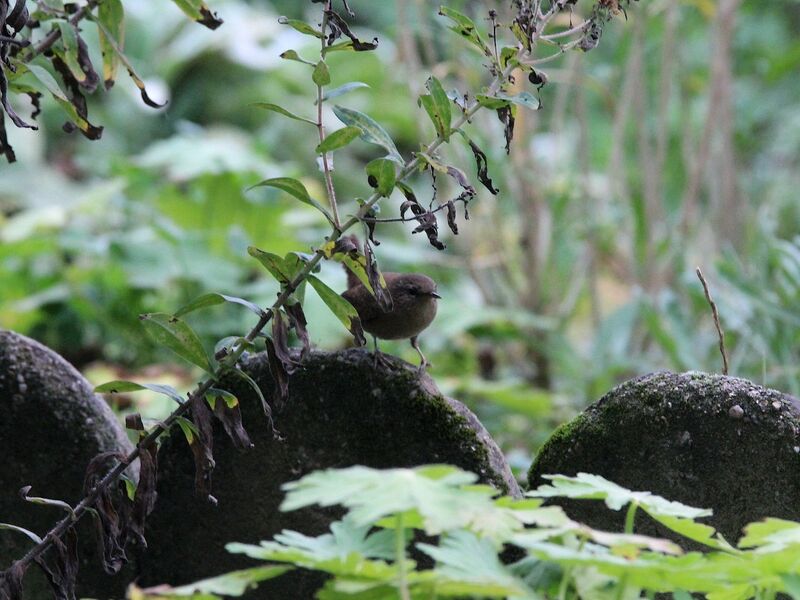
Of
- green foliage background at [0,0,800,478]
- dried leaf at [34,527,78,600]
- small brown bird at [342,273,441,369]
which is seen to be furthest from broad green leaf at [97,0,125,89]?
green foliage background at [0,0,800,478]

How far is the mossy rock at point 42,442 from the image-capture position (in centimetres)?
179

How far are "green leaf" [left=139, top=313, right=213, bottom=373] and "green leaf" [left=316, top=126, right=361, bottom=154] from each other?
1.07 ft

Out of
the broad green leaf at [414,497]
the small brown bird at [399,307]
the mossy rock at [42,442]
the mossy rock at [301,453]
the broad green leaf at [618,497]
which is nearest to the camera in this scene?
the broad green leaf at [414,497]

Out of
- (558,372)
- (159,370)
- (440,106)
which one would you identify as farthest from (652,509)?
(558,372)

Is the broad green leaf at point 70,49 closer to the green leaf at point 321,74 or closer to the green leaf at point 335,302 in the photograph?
the green leaf at point 321,74

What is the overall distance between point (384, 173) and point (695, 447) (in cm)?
62

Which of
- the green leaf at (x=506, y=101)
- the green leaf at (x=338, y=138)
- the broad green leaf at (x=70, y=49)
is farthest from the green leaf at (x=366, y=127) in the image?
the broad green leaf at (x=70, y=49)

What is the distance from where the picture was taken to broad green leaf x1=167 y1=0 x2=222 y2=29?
55.8 inches

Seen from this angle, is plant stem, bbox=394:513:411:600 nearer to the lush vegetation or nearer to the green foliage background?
the lush vegetation

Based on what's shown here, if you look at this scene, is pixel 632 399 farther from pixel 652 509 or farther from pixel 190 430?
pixel 190 430

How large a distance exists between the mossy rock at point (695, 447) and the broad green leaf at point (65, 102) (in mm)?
863

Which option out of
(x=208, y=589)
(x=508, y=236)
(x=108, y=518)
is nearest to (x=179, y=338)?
(x=108, y=518)

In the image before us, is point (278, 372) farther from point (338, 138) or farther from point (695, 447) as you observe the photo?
point (695, 447)

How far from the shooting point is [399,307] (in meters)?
2.17
